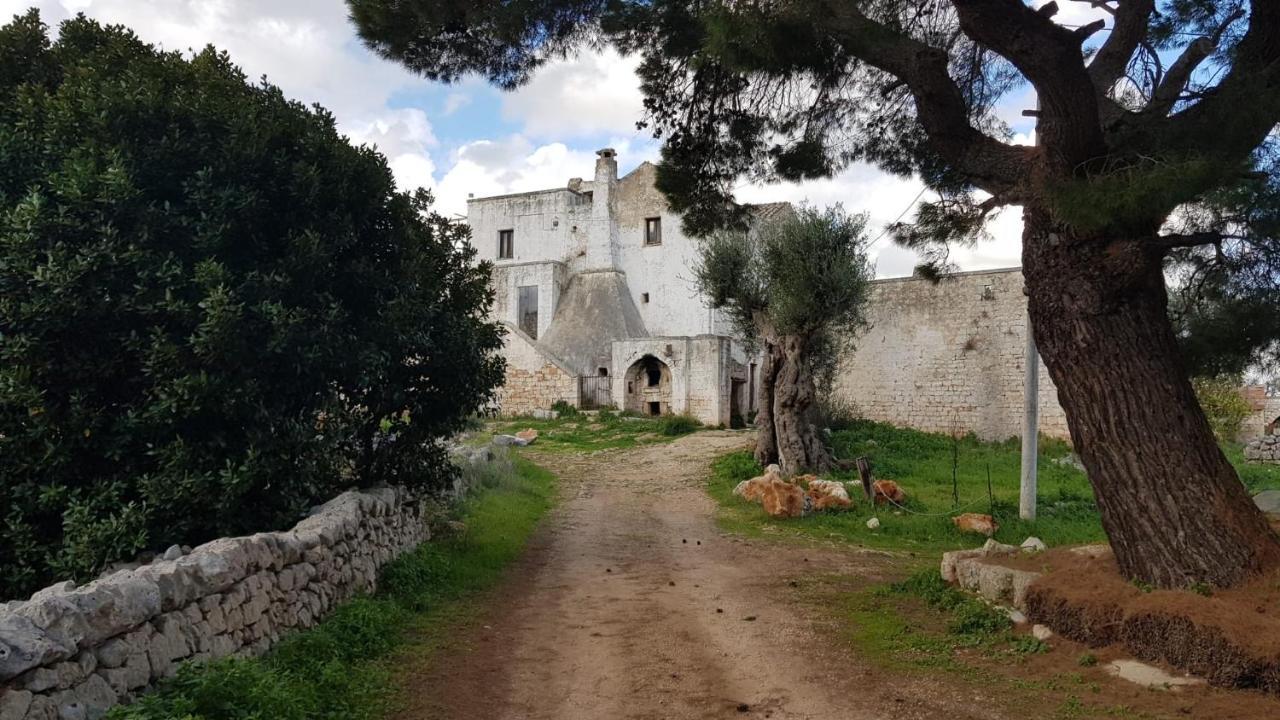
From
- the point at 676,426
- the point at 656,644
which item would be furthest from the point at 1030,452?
the point at 676,426

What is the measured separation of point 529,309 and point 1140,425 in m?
34.6

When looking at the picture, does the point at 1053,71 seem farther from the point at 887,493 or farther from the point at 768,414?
the point at 768,414

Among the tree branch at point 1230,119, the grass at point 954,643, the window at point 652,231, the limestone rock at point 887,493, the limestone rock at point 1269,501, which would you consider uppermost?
the window at point 652,231

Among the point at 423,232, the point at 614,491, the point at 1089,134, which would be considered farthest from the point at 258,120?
the point at 614,491

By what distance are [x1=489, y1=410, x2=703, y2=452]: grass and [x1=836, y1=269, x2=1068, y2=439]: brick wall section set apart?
17.8ft

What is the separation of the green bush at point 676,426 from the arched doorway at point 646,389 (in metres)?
3.32

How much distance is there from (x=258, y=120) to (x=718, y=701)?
6216mm

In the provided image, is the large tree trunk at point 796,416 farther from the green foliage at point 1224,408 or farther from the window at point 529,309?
the window at point 529,309

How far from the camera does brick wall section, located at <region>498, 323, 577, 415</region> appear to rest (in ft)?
98.4

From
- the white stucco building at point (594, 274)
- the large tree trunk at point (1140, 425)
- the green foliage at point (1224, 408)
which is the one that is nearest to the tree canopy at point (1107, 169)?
the large tree trunk at point (1140, 425)

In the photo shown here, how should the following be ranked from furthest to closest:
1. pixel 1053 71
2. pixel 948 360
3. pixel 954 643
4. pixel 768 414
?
pixel 948 360, pixel 768 414, pixel 1053 71, pixel 954 643

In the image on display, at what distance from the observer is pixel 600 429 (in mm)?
25578

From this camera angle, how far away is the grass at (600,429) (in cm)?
2301

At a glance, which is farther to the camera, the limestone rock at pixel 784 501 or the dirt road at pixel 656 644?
the limestone rock at pixel 784 501
